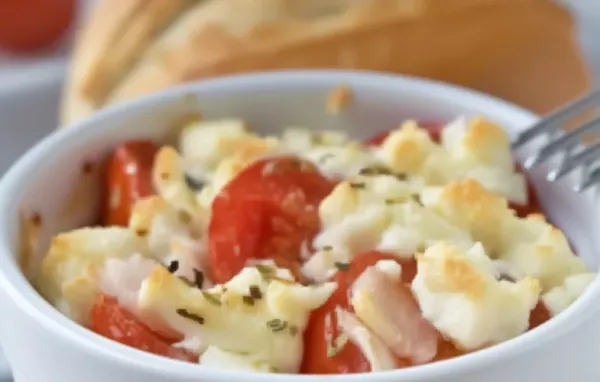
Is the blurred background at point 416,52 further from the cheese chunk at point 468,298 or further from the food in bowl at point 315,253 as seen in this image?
the cheese chunk at point 468,298

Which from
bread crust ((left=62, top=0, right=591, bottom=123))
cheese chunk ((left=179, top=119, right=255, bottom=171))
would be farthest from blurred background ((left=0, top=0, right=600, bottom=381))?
cheese chunk ((left=179, top=119, right=255, bottom=171))

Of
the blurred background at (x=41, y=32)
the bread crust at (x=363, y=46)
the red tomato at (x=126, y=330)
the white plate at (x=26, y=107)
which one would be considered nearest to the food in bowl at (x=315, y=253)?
the red tomato at (x=126, y=330)

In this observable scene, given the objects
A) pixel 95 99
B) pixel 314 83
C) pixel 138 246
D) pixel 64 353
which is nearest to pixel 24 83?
pixel 95 99

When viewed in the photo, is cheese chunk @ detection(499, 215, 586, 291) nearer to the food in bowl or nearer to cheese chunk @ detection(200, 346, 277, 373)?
the food in bowl

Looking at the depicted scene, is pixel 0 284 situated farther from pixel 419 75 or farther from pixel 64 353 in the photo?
pixel 419 75

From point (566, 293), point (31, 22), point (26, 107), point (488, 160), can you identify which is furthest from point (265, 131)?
point (31, 22)

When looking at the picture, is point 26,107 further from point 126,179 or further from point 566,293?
point 566,293
